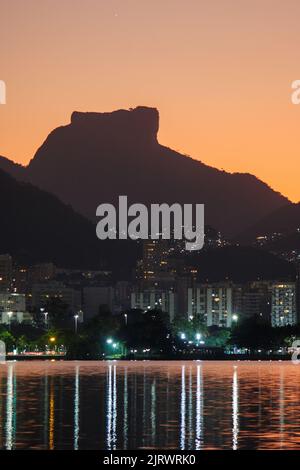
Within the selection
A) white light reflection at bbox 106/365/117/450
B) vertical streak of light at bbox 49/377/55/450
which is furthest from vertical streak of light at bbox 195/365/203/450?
vertical streak of light at bbox 49/377/55/450

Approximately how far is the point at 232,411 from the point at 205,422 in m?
5.95

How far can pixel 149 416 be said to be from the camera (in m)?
49.3

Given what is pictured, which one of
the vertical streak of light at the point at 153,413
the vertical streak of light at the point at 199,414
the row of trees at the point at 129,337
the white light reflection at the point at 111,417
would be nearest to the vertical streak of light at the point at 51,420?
the white light reflection at the point at 111,417

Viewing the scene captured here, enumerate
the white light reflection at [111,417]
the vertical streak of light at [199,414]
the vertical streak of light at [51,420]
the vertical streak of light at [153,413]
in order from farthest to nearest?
the vertical streak of light at [153,413], the vertical streak of light at [199,414], the white light reflection at [111,417], the vertical streak of light at [51,420]

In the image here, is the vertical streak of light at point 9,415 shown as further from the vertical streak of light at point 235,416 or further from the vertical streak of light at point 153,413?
the vertical streak of light at point 235,416

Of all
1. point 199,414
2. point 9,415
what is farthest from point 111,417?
point 9,415

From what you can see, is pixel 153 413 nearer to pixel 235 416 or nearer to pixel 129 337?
pixel 235 416

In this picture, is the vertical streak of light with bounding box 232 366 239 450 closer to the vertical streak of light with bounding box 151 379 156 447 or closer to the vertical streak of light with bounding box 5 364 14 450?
the vertical streak of light with bounding box 151 379 156 447

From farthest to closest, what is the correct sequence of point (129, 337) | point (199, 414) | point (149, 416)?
1. point (129, 337)
2. point (199, 414)
3. point (149, 416)

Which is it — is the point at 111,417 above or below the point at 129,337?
below

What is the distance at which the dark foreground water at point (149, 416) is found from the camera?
38.8 meters

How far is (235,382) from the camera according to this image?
81.8 m

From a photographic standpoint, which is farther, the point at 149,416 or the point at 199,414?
the point at 199,414
